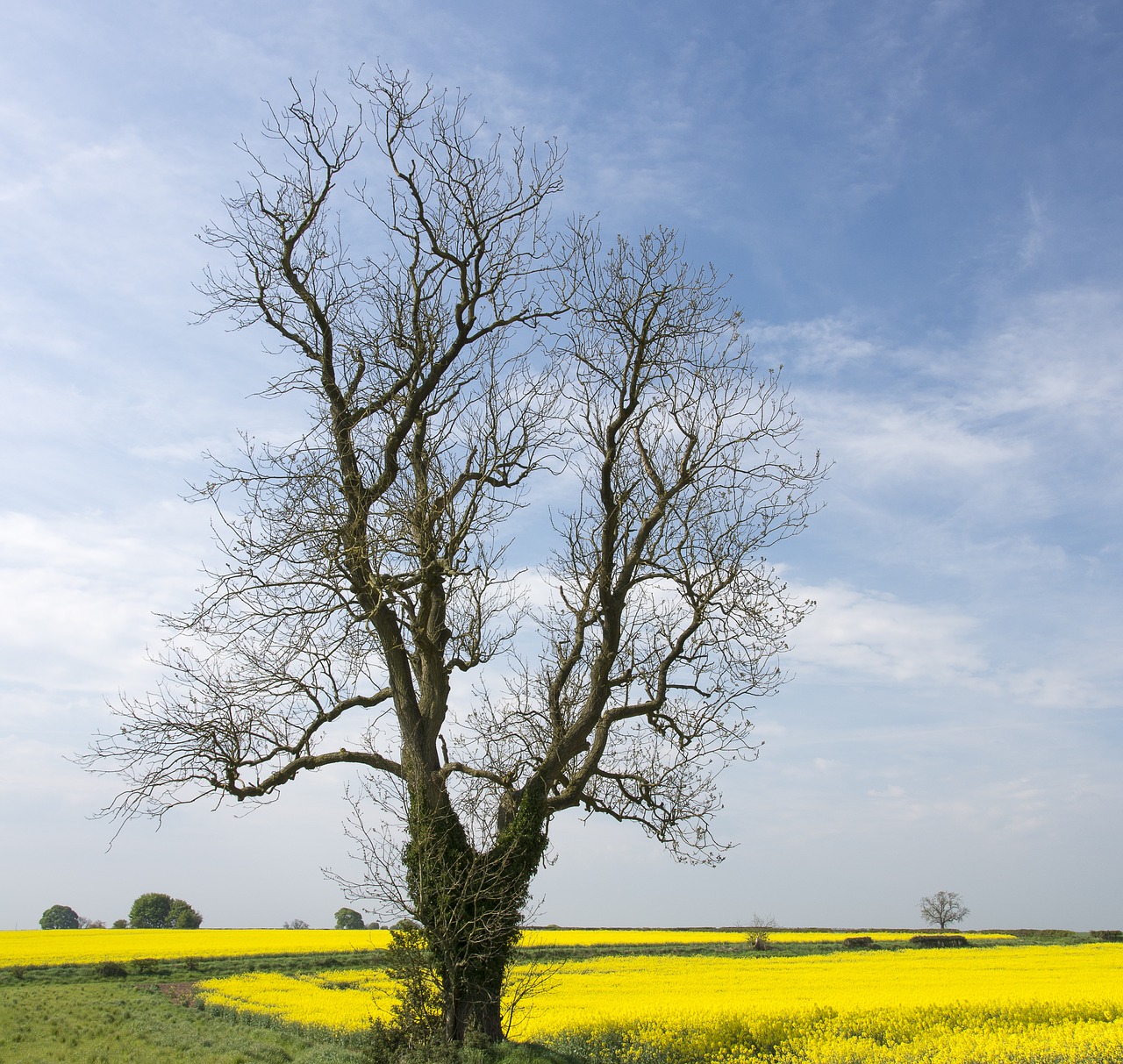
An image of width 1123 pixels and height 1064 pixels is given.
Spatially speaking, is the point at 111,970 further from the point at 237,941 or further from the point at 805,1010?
the point at 805,1010

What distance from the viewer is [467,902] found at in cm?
1212

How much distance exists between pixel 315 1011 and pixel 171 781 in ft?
37.0

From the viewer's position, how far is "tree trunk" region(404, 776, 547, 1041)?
1177 cm

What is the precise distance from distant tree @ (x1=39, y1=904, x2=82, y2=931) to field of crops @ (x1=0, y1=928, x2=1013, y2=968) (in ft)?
54.1

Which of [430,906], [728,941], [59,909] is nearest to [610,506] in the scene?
[430,906]

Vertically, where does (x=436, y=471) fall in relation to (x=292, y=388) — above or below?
below

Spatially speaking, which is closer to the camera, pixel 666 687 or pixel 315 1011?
pixel 666 687

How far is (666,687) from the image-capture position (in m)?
13.0

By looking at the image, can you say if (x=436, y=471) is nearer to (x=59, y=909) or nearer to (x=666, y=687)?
(x=666, y=687)

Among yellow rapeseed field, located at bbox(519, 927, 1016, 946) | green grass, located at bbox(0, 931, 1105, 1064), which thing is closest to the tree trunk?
green grass, located at bbox(0, 931, 1105, 1064)

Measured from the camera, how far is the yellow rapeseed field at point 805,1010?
44.9 feet

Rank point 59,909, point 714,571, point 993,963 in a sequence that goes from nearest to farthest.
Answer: point 714,571 → point 993,963 → point 59,909

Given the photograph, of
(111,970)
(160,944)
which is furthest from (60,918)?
(111,970)

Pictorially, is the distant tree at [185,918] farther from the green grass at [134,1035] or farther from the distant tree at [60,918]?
the green grass at [134,1035]
